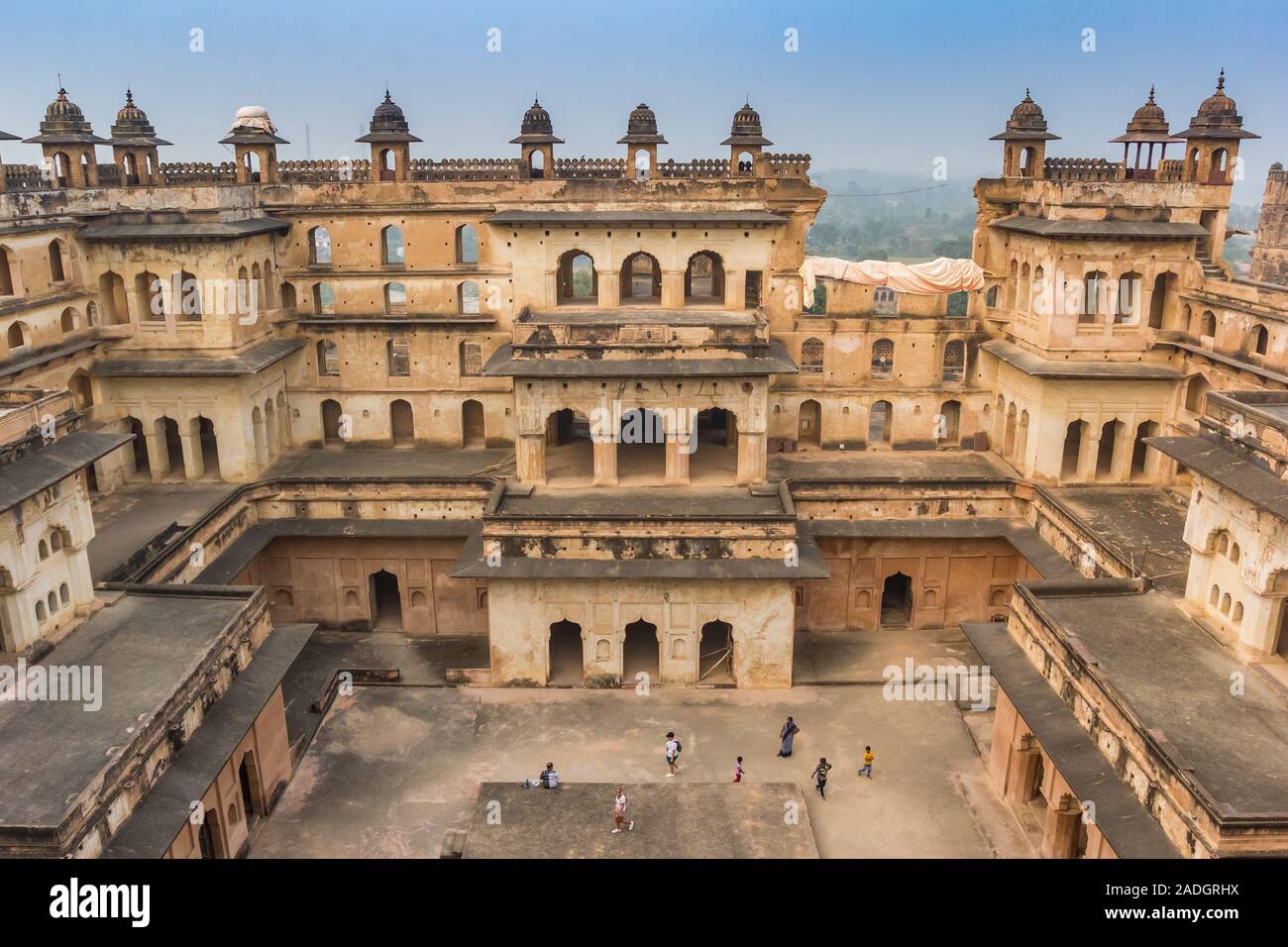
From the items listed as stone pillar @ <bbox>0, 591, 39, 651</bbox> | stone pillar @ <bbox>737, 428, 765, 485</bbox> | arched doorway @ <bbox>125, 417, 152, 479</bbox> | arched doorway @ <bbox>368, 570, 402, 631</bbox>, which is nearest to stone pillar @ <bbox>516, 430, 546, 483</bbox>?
stone pillar @ <bbox>737, 428, 765, 485</bbox>

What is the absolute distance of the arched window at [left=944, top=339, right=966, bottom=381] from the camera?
3685 cm

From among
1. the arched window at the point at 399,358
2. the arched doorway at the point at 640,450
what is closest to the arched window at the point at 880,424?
the arched doorway at the point at 640,450

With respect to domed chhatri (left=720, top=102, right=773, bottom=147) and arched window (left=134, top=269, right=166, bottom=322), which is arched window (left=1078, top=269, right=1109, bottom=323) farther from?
arched window (left=134, top=269, right=166, bottom=322)

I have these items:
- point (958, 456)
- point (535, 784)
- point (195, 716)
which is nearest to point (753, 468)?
point (958, 456)

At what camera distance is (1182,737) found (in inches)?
634

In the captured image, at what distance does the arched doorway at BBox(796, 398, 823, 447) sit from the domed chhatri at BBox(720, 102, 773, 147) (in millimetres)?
8402

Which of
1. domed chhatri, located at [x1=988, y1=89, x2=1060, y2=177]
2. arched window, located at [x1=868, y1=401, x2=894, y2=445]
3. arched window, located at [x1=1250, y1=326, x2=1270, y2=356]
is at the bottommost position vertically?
arched window, located at [x1=868, y1=401, x2=894, y2=445]

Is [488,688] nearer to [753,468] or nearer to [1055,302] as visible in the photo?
[753,468]

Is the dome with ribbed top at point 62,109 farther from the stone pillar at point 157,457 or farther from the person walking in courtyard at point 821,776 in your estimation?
the person walking in courtyard at point 821,776

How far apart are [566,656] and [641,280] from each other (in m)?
16.8

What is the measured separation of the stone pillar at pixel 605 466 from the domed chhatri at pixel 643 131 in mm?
10089

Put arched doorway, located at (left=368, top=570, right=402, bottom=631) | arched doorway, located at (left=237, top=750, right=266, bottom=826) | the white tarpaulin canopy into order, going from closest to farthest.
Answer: arched doorway, located at (left=237, top=750, right=266, bottom=826) < arched doorway, located at (left=368, top=570, right=402, bottom=631) < the white tarpaulin canopy

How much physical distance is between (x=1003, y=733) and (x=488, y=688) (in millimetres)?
12799

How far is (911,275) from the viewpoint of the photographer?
33875 millimetres
